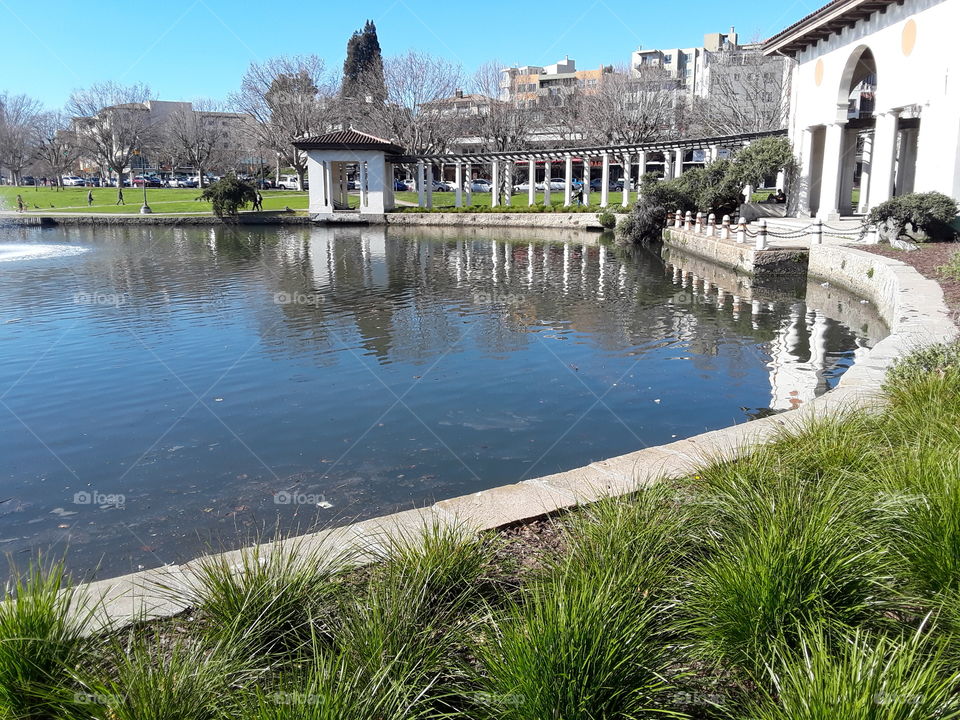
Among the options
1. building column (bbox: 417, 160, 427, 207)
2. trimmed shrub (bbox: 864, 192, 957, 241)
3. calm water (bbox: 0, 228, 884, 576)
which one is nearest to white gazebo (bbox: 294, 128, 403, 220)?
building column (bbox: 417, 160, 427, 207)

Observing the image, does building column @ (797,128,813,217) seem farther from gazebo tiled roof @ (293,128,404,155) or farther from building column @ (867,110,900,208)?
gazebo tiled roof @ (293,128,404,155)

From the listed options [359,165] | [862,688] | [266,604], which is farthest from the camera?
[359,165]

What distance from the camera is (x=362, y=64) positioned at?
77.0 meters

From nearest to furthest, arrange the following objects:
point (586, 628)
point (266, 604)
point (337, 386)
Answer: point (586, 628), point (266, 604), point (337, 386)

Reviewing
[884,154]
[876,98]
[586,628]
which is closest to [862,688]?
[586,628]

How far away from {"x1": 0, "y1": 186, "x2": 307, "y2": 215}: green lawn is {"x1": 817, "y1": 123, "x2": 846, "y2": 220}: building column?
35488mm

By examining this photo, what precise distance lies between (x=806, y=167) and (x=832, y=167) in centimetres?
296

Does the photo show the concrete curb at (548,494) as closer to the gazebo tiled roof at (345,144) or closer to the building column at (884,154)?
the building column at (884,154)

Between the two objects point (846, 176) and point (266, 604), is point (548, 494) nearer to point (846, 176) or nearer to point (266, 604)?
point (266, 604)

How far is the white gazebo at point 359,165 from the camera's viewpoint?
48.4 m

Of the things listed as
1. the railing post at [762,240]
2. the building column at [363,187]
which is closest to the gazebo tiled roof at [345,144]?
the building column at [363,187]

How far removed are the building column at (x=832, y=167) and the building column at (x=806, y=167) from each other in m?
2.41

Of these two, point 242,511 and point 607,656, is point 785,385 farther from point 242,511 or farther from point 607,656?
point 607,656

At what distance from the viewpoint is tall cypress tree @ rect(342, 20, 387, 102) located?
67.3 metres
